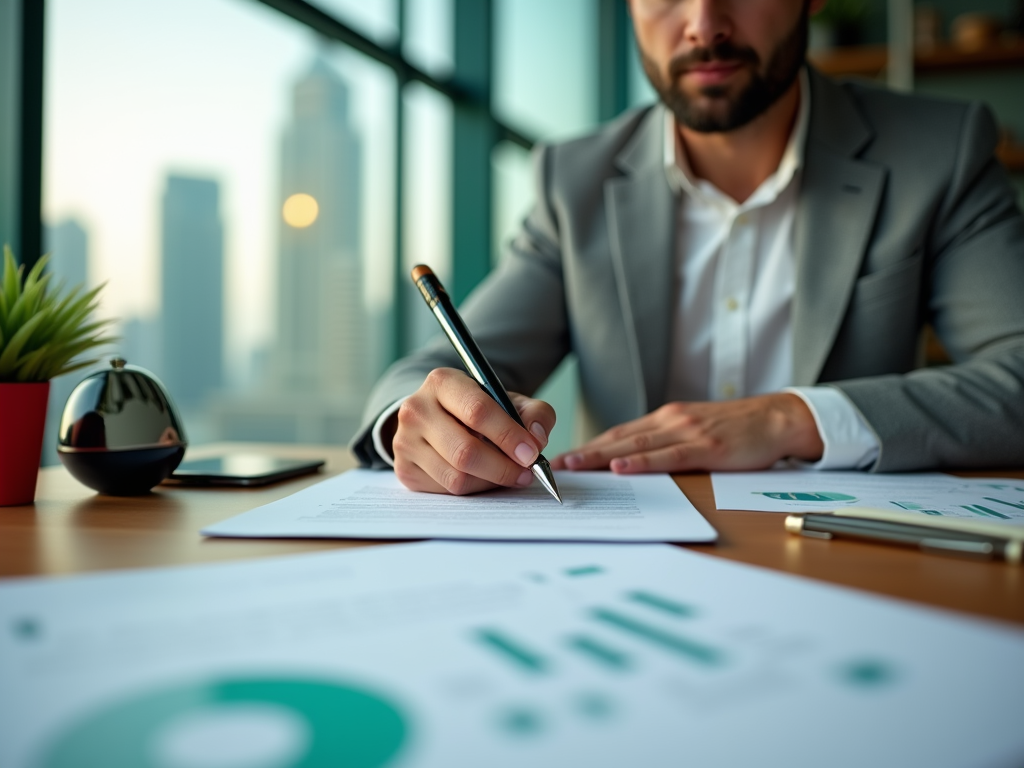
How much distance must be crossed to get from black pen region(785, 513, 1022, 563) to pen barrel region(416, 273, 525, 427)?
0.27 m

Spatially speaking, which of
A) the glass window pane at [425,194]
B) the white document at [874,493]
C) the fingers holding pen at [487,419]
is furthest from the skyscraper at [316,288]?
the white document at [874,493]

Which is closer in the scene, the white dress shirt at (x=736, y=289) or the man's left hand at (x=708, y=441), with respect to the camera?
the man's left hand at (x=708, y=441)

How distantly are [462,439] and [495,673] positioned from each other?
0.42 meters

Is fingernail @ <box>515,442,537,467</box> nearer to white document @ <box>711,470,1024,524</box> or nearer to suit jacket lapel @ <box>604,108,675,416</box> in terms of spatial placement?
white document @ <box>711,470,1024,524</box>

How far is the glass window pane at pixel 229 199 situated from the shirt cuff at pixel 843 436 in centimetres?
130

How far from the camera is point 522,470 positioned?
76 centimetres

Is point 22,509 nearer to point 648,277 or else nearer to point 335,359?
point 648,277

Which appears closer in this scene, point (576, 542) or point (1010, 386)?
point (576, 542)

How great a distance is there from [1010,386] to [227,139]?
195 centimetres

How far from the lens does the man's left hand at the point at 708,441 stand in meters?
0.91

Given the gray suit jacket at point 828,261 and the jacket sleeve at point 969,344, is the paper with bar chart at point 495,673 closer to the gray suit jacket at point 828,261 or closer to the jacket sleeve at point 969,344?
the jacket sleeve at point 969,344

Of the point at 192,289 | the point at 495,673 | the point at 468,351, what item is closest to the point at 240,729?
the point at 495,673

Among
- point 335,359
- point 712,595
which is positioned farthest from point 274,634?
point 335,359

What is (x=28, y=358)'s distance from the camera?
2.34 ft
